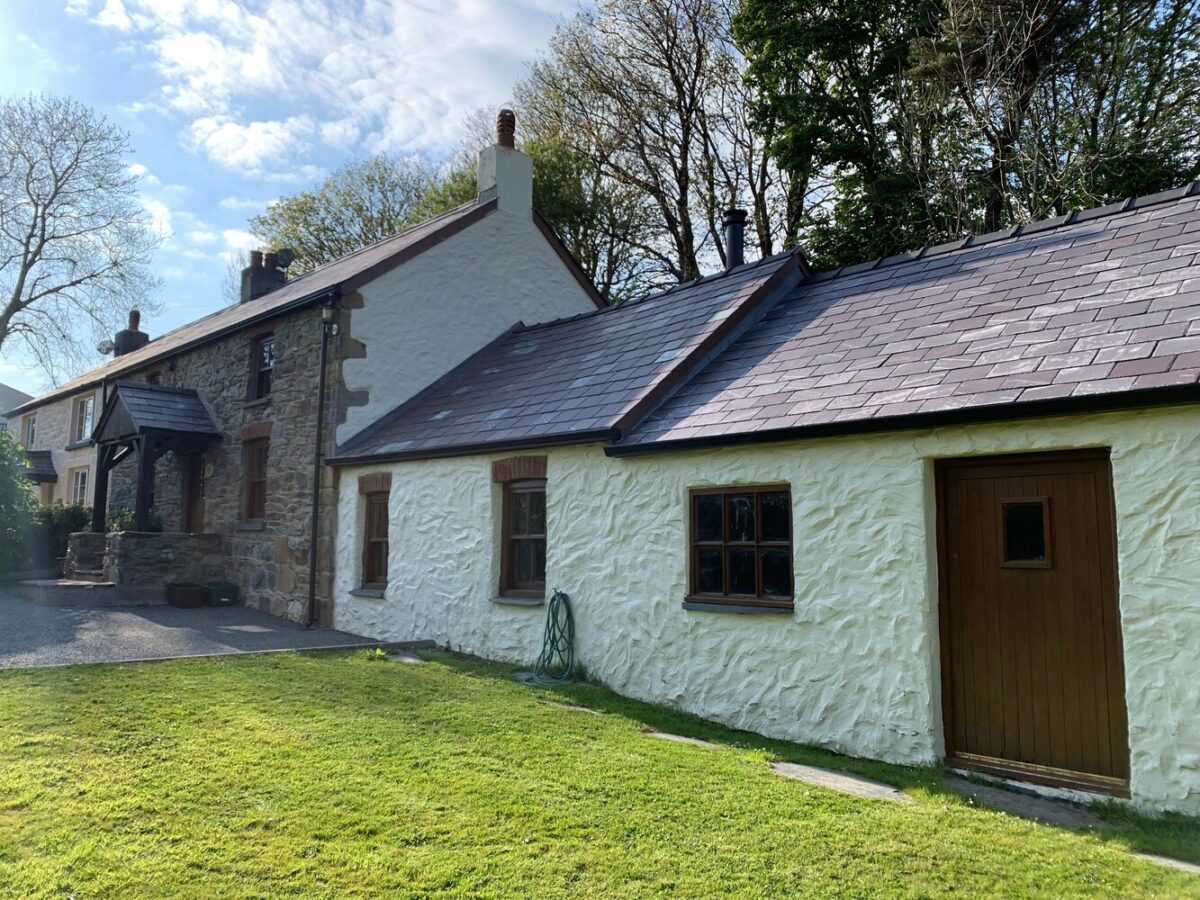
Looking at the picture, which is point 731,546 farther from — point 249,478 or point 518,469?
point 249,478

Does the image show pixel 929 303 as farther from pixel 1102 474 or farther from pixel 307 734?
pixel 307 734

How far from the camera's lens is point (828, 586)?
7.72 meters

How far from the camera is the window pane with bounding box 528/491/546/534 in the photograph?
1112 centimetres

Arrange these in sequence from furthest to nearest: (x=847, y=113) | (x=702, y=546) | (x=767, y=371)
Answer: (x=847, y=113), (x=767, y=371), (x=702, y=546)

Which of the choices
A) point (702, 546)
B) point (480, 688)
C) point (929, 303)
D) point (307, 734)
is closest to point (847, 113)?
point (929, 303)

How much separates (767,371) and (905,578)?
10.2 feet

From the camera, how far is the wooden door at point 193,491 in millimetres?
18812

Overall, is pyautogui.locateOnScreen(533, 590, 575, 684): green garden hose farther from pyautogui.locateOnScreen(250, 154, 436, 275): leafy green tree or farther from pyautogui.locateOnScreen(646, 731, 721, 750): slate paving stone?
pyautogui.locateOnScreen(250, 154, 436, 275): leafy green tree

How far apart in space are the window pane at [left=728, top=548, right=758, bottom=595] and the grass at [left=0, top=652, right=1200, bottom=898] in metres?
1.42

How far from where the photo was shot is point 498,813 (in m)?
5.36

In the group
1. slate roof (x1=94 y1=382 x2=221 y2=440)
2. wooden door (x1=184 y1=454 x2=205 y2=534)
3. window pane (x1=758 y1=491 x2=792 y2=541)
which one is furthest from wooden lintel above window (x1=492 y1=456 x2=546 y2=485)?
wooden door (x1=184 y1=454 x2=205 y2=534)

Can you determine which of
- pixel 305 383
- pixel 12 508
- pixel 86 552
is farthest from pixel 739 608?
pixel 12 508

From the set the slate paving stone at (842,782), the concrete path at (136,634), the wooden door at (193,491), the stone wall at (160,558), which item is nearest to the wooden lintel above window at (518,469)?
the concrete path at (136,634)

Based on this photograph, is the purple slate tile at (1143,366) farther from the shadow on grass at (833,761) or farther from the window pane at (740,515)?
the window pane at (740,515)
